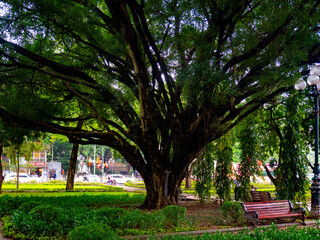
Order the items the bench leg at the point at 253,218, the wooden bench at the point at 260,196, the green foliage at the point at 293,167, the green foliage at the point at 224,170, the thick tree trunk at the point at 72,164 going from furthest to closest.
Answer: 1. the thick tree trunk at the point at 72,164
2. the green foliage at the point at 224,170
3. the wooden bench at the point at 260,196
4. the green foliage at the point at 293,167
5. the bench leg at the point at 253,218

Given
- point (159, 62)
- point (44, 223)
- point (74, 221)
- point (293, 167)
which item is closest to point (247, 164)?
point (293, 167)

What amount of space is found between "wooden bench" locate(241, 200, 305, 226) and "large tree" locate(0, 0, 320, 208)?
3.39 m

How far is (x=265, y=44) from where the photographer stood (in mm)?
10164

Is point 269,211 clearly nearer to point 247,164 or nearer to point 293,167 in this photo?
point 293,167

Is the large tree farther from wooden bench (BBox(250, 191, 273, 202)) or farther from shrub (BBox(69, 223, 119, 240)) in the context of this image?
shrub (BBox(69, 223, 119, 240))

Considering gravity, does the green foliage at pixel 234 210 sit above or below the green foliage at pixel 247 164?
below

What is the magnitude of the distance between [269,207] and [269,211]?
128 mm

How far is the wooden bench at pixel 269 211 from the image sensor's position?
959 centimetres

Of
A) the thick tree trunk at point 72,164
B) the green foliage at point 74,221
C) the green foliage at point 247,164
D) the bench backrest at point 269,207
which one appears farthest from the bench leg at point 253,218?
the thick tree trunk at point 72,164

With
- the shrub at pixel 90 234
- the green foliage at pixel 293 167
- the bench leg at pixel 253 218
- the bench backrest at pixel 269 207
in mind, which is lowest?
the bench leg at pixel 253 218

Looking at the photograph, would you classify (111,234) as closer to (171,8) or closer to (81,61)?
(171,8)

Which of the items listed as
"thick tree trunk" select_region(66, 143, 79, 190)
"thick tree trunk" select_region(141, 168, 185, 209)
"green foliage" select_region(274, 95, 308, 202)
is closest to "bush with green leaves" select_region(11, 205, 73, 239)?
"thick tree trunk" select_region(141, 168, 185, 209)

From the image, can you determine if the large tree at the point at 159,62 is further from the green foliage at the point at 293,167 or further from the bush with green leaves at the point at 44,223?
the bush with green leaves at the point at 44,223

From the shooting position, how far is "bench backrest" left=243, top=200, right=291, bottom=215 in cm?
992
